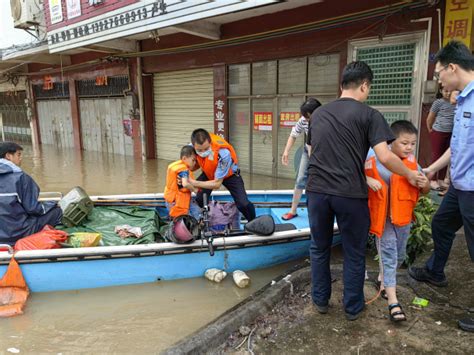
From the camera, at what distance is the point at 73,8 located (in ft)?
34.6

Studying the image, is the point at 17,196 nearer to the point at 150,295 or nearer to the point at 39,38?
the point at 150,295

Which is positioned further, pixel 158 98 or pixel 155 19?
pixel 158 98

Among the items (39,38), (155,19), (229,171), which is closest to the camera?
(229,171)

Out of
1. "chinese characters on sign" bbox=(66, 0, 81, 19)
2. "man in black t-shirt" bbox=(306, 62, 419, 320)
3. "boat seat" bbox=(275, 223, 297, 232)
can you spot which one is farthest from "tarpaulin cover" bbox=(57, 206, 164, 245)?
"chinese characters on sign" bbox=(66, 0, 81, 19)

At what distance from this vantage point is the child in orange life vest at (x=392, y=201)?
104 inches

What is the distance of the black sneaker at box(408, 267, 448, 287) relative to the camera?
3168 millimetres

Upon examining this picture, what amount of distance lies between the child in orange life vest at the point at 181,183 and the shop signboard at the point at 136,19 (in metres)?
3.43

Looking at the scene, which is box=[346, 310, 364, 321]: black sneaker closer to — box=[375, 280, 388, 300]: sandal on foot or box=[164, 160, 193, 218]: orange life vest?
box=[375, 280, 388, 300]: sandal on foot

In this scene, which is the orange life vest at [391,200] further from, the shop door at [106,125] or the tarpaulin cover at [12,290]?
the shop door at [106,125]

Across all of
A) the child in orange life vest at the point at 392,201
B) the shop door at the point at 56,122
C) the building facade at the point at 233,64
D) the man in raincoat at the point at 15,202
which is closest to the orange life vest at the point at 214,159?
the man in raincoat at the point at 15,202

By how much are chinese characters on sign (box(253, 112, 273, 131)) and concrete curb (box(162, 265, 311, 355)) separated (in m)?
5.65

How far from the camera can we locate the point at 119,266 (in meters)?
3.87

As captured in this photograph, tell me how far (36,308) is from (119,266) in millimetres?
890

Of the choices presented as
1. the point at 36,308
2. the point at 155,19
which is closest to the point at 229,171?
the point at 36,308
